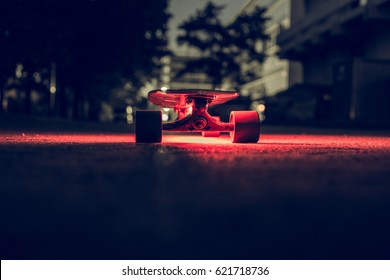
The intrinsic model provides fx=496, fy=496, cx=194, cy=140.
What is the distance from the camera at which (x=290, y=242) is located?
1.37 meters

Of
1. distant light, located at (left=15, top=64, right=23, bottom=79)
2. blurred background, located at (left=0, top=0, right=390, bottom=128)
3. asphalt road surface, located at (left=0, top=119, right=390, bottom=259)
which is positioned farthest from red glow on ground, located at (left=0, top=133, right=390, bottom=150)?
distant light, located at (left=15, top=64, right=23, bottom=79)

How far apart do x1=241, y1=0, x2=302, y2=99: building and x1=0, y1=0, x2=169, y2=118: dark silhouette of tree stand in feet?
43.5

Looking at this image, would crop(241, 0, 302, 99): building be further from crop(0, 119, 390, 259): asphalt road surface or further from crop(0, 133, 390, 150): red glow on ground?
crop(0, 119, 390, 259): asphalt road surface

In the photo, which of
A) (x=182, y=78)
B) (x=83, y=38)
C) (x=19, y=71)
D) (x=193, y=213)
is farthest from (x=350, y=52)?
(x=182, y=78)

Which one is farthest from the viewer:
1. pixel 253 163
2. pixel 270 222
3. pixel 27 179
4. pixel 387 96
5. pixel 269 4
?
pixel 269 4

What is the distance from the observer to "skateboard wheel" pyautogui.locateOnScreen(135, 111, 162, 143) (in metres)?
5.08

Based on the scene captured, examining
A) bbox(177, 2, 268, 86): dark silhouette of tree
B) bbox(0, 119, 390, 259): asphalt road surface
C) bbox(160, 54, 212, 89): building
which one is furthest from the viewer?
bbox(160, 54, 212, 89): building

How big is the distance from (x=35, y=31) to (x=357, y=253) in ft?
56.1

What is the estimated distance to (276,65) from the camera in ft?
155

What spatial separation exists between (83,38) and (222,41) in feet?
60.0

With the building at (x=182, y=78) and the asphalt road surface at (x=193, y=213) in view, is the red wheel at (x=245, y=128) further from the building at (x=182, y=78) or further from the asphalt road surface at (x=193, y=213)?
the building at (x=182, y=78)

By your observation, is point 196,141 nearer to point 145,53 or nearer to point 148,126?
point 148,126

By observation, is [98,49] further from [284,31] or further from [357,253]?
[357,253]

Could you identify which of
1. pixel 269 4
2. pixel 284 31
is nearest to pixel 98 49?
pixel 284 31
